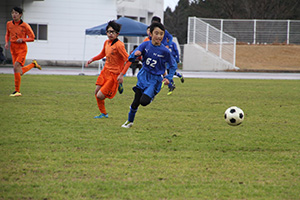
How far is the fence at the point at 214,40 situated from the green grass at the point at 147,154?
936 inches

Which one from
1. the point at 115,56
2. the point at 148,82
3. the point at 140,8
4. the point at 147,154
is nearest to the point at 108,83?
the point at 115,56

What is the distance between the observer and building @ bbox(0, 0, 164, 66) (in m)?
32.2

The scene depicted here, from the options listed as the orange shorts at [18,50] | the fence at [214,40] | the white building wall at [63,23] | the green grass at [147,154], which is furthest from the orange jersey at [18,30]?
the fence at [214,40]

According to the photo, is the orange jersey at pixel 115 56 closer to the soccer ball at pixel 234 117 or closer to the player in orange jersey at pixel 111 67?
the player in orange jersey at pixel 111 67

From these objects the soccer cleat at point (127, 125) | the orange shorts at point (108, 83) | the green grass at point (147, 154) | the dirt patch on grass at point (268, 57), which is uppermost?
the dirt patch on grass at point (268, 57)

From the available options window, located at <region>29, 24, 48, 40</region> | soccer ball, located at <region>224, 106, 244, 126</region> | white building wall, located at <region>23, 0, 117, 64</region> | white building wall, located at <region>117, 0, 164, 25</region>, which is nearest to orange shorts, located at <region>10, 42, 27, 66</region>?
soccer ball, located at <region>224, 106, 244, 126</region>

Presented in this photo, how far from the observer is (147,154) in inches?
212

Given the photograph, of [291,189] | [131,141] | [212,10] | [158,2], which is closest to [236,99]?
[131,141]

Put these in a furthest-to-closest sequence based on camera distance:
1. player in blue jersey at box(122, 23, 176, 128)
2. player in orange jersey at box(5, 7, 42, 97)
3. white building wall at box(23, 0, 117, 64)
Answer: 1. white building wall at box(23, 0, 117, 64)
2. player in orange jersey at box(5, 7, 42, 97)
3. player in blue jersey at box(122, 23, 176, 128)

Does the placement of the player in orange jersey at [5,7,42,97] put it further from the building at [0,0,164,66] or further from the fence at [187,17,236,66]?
the fence at [187,17,236,66]

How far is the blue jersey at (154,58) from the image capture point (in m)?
7.23

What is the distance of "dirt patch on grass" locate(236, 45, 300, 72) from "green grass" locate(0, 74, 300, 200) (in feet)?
80.3

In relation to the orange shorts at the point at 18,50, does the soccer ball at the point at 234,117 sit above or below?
below

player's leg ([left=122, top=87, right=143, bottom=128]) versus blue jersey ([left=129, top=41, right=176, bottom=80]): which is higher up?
blue jersey ([left=129, top=41, right=176, bottom=80])
